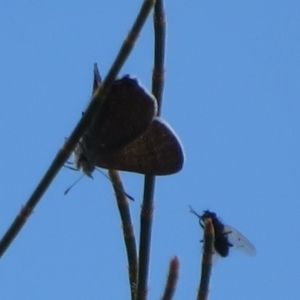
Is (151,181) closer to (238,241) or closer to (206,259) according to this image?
(206,259)

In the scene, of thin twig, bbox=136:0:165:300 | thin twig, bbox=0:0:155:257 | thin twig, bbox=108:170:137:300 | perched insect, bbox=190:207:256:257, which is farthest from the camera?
perched insect, bbox=190:207:256:257

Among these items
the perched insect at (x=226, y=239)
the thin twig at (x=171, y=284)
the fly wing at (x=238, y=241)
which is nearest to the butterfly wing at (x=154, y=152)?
the thin twig at (x=171, y=284)

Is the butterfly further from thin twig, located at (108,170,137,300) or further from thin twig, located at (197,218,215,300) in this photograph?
thin twig, located at (197,218,215,300)

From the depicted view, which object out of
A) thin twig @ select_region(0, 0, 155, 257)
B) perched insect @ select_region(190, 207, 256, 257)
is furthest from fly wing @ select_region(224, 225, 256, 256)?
thin twig @ select_region(0, 0, 155, 257)

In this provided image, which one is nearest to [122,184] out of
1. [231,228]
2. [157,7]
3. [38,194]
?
[157,7]

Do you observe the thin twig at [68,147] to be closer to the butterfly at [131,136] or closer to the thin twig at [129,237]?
the butterfly at [131,136]

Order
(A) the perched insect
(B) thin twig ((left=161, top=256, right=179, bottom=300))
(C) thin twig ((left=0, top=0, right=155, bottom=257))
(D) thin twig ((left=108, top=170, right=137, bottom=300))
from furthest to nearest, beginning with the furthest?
(A) the perched insect, (D) thin twig ((left=108, top=170, right=137, bottom=300)), (B) thin twig ((left=161, top=256, right=179, bottom=300)), (C) thin twig ((left=0, top=0, right=155, bottom=257))

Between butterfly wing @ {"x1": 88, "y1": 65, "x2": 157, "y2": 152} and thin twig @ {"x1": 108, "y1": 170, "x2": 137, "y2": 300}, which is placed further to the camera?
thin twig @ {"x1": 108, "y1": 170, "x2": 137, "y2": 300}

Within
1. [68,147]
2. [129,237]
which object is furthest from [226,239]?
[68,147]
